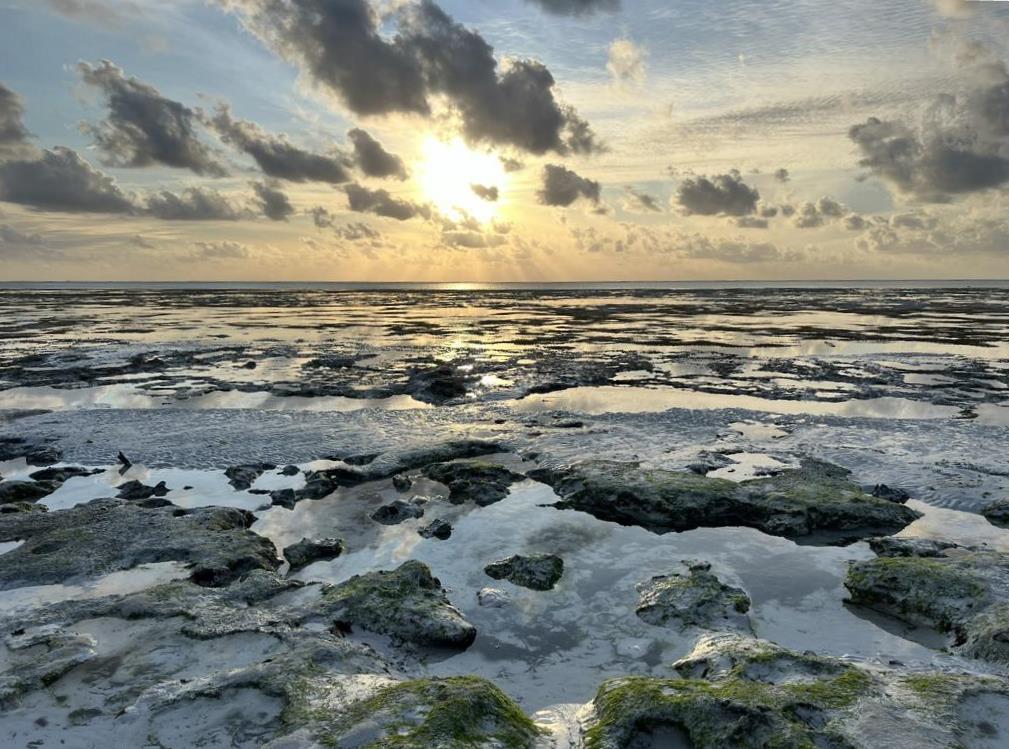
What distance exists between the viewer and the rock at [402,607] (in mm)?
8086

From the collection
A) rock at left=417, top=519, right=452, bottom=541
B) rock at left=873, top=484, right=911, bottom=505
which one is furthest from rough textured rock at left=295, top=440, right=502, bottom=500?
rock at left=873, top=484, right=911, bottom=505

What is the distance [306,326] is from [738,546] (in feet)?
170

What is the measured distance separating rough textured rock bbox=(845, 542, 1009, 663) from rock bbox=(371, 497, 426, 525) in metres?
8.09

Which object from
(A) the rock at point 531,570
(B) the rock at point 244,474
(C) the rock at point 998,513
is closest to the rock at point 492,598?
(A) the rock at point 531,570

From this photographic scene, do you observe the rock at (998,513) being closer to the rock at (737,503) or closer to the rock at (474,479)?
the rock at (737,503)

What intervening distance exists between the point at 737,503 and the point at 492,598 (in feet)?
20.3

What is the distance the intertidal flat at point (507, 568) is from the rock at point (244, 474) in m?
0.10

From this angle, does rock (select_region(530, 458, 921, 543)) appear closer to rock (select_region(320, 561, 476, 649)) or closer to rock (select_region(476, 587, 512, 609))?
rock (select_region(476, 587, 512, 609))

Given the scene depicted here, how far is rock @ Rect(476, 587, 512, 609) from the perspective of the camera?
354 inches

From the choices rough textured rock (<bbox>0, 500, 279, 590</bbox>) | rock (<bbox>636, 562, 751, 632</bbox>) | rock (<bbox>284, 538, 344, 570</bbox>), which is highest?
rock (<bbox>636, 562, 751, 632</bbox>)

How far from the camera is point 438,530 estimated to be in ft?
38.5

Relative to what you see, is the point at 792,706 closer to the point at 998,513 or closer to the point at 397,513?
the point at 397,513

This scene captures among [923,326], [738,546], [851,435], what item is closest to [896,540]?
[738,546]

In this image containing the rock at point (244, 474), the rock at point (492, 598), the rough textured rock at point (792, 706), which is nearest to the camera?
the rough textured rock at point (792, 706)
